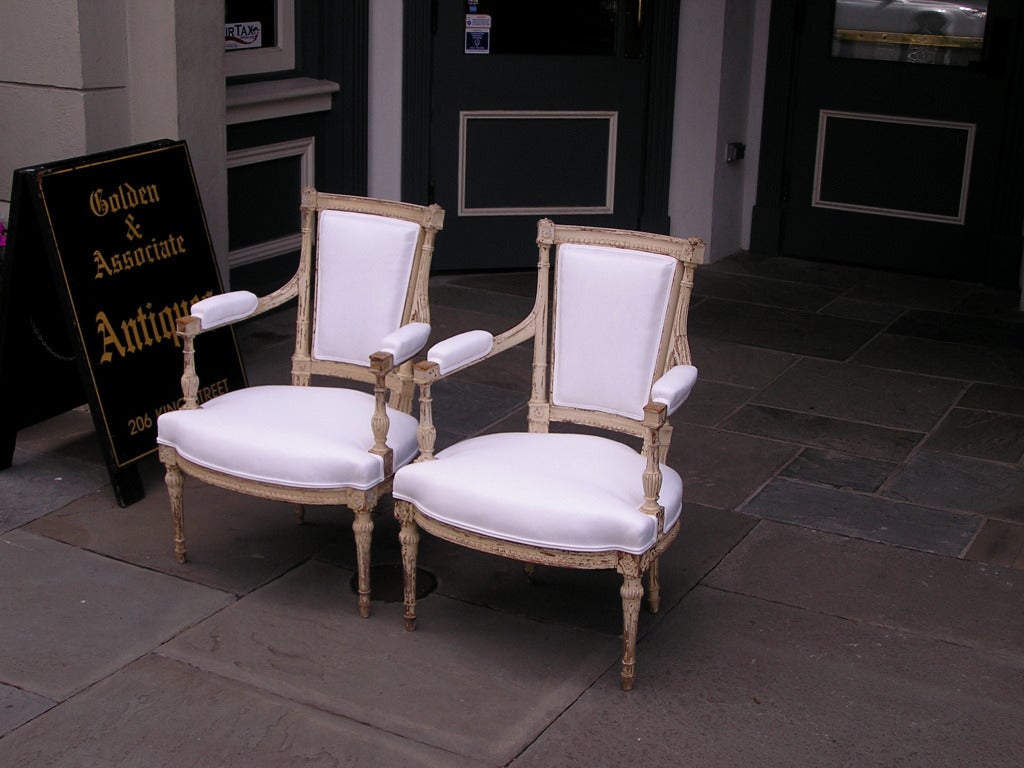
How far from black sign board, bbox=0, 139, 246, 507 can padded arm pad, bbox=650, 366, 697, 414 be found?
6.19 feet

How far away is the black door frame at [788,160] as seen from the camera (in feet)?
23.5

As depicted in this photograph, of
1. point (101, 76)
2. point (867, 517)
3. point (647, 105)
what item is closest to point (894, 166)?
point (647, 105)

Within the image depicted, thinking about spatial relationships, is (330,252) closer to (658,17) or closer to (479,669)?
(479,669)

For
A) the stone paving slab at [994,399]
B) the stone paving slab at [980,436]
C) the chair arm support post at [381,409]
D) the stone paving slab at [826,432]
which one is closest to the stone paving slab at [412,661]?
the chair arm support post at [381,409]

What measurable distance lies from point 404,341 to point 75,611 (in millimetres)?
1192

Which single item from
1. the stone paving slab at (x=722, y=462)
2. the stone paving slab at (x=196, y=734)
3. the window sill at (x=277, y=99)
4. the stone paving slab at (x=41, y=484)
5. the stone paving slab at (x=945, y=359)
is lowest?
the stone paving slab at (x=196, y=734)

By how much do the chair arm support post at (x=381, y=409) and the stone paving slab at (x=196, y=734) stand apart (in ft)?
2.38

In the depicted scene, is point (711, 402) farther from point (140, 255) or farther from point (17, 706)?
point (17, 706)

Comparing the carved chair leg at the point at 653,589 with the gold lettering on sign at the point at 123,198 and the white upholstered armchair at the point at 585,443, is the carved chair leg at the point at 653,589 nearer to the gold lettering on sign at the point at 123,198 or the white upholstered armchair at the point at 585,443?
the white upholstered armchair at the point at 585,443

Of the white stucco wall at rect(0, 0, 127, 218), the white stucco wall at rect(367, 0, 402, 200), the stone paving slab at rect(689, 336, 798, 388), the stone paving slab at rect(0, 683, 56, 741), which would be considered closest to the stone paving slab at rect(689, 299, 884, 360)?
the stone paving slab at rect(689, 336, 798, 388)

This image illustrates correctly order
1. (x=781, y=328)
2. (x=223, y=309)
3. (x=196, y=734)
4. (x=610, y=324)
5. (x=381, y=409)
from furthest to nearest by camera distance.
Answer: (x=781, y=328) → (x=223, y=309) → (x=610, y=324) → (x=381, y=409) → (x=196, y=734)

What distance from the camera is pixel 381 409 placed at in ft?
12.6

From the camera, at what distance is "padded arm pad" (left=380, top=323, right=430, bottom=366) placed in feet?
12.9

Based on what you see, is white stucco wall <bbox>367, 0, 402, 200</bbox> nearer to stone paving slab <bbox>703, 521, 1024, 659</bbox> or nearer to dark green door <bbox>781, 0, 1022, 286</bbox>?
dark green door <bbox>781, 0, 1022, 286</bbox>
